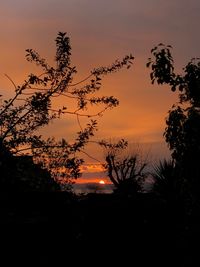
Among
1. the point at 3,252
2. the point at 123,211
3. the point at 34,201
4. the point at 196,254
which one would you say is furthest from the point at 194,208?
the point at 3,252

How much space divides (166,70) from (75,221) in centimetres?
367

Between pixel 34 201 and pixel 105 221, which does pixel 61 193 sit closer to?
pixel 34 201

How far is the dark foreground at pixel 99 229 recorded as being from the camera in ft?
29.9

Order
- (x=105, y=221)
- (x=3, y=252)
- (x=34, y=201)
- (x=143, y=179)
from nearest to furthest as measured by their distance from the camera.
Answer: (x=3, y=252) < (x=34, y=201) < (x=105, y=221) < (x=143, y=179)

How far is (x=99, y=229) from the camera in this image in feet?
34.5

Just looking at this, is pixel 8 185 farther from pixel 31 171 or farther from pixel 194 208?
pixel 194 208

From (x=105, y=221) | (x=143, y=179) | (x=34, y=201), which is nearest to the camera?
(x=34, y=201)

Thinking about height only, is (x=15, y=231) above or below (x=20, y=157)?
below

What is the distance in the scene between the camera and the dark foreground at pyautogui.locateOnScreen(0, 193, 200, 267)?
358 inches

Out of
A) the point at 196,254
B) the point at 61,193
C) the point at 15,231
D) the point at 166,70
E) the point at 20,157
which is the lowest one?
the point at 196,254

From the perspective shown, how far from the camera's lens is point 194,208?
895 centimetres

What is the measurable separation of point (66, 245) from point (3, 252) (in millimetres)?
1356

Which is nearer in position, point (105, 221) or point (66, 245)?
point (66, 245)

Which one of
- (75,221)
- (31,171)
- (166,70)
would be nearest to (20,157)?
(31,171)
